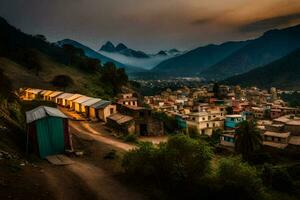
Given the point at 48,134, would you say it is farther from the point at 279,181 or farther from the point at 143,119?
the point at 279,181

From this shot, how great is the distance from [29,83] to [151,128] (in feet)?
162

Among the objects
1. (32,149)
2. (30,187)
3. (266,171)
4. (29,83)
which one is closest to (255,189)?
(30,187)

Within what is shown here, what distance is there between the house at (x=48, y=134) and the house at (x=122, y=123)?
59.8ft

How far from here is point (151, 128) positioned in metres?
49.4

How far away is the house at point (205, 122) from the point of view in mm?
75625

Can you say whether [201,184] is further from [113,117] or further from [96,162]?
[113,117]

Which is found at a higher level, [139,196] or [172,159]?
[172,159]

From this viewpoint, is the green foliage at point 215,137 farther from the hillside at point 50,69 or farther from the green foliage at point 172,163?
the green foliage at point 172,163

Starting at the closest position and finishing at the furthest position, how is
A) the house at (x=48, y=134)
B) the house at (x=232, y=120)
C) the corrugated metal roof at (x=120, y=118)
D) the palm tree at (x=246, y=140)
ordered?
the house at (x=48, y=134) → the corrugated metal roof at (x=120, y=118) → the palm tree at (x=246, y=140) → the house at (x=232, y=120)

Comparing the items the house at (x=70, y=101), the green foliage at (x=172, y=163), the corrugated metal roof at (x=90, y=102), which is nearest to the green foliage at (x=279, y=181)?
the green foliage at (x=172, y=163)

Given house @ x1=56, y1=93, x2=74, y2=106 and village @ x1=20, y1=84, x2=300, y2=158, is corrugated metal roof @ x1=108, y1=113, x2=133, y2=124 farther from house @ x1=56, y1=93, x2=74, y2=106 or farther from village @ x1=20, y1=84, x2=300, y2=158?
house @ x1=56, y1=93, x2=74, y2=106

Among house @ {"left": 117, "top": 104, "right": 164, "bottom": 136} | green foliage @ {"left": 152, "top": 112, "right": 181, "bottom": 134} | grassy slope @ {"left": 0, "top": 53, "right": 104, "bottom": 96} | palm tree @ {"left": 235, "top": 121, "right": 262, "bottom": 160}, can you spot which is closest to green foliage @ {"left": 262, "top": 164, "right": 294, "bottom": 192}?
palm tree @ {"left": 235, "top": 121, "right": 262, "bottom": 160}

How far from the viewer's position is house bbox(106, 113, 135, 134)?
147 ft

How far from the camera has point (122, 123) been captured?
147 ft
